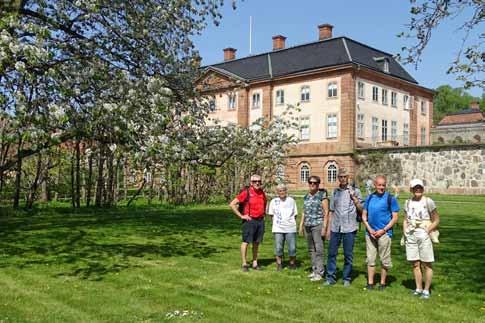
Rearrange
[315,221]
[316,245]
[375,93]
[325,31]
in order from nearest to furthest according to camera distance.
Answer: [316,245] → [315,221] → [375,93] → [325,31]

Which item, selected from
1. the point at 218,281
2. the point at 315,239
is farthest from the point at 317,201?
the point at 218,281

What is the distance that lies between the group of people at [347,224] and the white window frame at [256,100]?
41290mm

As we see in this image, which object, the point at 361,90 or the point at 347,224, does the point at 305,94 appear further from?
the point at 347,224

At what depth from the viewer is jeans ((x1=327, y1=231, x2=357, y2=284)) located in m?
8.64

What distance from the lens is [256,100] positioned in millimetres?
51125

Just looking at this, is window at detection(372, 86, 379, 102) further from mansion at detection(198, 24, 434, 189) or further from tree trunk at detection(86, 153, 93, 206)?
tree trunk at detection(86, 153, 93, 206)

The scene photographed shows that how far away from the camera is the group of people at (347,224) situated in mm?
8008

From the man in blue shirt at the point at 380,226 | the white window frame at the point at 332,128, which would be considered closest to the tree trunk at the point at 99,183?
the man in blue shirt at the point at 380,226

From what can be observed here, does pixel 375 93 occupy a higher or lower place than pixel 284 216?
higher

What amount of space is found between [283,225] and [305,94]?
1539 inches

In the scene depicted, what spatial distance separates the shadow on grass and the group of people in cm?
188

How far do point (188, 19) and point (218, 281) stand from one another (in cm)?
873

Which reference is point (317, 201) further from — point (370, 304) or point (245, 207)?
point (370, 304)

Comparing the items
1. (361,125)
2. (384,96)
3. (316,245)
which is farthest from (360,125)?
(316,245)
